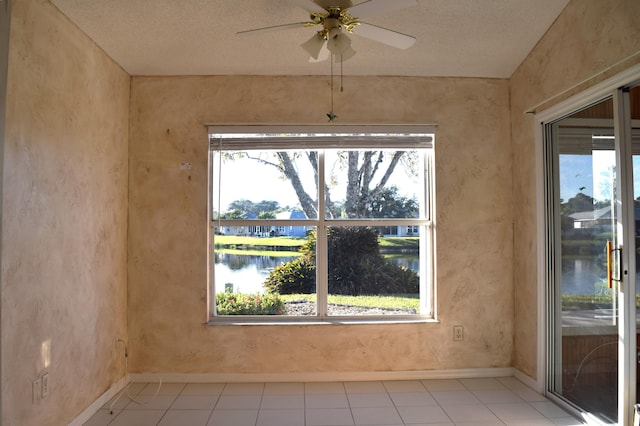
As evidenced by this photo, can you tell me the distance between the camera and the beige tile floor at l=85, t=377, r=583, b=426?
2887 mm

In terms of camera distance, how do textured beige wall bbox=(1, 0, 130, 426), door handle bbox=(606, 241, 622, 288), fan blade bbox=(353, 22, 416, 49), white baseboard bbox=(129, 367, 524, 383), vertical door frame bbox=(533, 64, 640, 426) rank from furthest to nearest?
white baseboard bbox=(129, 367, 524, 383), vertical door frame bbox=(533, 64, 640, 426), door handle bbox=(606, 241, 622, 288), fan blade bbox=(353, 22, 416, 49), textured beige wall bbox=(1, 0, 130, 426)

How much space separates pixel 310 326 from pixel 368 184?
133 centimetres

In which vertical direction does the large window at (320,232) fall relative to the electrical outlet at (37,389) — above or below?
above

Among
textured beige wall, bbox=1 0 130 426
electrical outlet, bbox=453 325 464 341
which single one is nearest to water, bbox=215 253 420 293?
textured beige wall, bbox=1 0 130 426

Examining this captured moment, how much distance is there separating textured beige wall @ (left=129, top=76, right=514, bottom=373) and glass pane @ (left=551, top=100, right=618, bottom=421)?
612mm

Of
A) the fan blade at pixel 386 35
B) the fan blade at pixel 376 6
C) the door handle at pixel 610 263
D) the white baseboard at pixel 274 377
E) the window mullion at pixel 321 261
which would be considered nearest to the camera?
the fan blade at pixel 376 6

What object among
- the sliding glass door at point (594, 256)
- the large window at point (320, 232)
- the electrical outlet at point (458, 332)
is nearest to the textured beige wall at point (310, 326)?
the electrical outlet at point (458, 332)

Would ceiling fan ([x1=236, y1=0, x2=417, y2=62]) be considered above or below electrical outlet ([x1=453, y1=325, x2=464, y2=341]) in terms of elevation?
above

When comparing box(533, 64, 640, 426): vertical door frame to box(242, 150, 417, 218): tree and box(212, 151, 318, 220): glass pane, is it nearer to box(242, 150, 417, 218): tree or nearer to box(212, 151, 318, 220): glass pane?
box(242, 150, 417, 218): tree

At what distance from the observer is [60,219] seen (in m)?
2.65

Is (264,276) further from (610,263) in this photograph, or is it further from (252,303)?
(610,263)

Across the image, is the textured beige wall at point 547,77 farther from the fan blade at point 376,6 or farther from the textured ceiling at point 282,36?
the fan blade at point 376,6

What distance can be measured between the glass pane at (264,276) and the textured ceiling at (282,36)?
150 centimetres

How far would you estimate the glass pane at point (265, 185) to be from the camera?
3.74m
